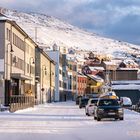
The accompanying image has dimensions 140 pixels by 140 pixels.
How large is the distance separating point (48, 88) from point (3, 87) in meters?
63.5

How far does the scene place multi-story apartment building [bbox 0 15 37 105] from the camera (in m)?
72.7

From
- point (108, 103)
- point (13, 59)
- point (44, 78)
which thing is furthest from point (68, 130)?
point (44, 78)

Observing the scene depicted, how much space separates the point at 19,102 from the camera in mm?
68500

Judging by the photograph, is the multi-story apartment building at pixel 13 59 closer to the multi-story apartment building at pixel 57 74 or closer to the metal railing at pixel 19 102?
the metal railing at pixel 19 102

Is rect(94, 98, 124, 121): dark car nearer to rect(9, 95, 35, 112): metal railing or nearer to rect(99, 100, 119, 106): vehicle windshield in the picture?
rect(99, 100, 119, 106): vehicle windshield

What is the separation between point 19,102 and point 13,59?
38.7ft

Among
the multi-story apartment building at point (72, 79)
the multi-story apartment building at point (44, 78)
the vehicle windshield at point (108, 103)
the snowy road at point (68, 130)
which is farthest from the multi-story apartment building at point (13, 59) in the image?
the multi-story apartment building at point (72, 79)

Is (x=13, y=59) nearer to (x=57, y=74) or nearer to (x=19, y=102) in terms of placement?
(x=19, y=102)

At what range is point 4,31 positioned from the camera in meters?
73.3

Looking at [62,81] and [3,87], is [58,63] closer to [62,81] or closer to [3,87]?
[62,81]

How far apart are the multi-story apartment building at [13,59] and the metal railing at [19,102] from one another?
7.02 ft

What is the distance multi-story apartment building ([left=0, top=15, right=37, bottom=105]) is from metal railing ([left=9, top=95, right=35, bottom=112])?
2.14 meters

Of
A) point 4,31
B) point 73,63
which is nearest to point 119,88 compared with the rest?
point 4,31

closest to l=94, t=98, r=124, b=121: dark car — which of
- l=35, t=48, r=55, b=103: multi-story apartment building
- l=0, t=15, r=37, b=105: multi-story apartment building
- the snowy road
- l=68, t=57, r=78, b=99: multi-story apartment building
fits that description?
the snowy road
